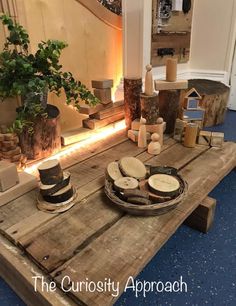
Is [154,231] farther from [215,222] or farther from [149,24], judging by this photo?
[149,24]

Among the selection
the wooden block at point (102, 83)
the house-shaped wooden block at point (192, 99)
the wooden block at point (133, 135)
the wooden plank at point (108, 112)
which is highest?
the wooden block at point (102, 83)

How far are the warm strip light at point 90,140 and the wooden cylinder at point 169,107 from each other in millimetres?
254

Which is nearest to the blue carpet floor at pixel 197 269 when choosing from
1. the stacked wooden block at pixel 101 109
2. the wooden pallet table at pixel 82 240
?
the wooden pallet table at pixel 82 240

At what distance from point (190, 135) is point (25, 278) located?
0.84m

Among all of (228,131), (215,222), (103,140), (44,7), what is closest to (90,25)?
(44,7)

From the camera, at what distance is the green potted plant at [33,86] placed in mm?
883

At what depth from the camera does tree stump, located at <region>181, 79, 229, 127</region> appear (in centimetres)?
169

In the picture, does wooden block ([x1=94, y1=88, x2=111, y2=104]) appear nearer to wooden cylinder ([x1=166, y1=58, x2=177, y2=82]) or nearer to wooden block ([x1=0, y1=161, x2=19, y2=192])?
wooden cylinder ([x1=166, y1=58, x2=177, y2=82])

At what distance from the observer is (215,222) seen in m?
0.97

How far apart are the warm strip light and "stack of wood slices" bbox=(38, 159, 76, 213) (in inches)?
11.3

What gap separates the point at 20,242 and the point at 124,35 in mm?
1346

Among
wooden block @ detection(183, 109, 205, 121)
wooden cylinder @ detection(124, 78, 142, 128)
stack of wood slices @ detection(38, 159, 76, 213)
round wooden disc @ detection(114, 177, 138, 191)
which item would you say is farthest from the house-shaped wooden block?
stack of wood slices @ detection(38, 159, 76, 213)

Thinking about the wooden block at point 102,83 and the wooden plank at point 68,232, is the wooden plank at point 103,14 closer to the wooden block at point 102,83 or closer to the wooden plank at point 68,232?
the wooden block at point 102,83

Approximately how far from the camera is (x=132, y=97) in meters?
1.27
